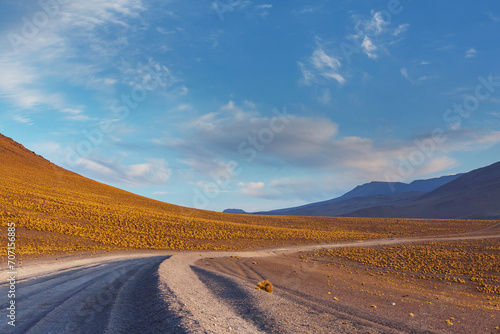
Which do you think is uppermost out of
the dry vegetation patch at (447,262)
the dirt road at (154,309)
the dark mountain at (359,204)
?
the dark mountain at (359,204)

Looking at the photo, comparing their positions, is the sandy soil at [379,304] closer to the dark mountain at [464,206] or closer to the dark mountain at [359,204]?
the dark mountain at [464,206]

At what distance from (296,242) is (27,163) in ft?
287

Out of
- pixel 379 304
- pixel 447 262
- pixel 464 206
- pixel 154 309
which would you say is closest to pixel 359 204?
pixel 464 206

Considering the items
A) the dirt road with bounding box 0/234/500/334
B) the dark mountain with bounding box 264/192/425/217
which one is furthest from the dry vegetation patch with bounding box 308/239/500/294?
the dark mountain with bounding box 264/192/425/217

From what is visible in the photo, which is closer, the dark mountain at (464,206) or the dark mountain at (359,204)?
the dark mountain at (464,206)

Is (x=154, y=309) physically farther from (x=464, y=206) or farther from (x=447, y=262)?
(x=464, y=206)

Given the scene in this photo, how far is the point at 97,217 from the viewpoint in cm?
4234

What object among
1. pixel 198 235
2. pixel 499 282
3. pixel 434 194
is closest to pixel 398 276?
pixel 499 282

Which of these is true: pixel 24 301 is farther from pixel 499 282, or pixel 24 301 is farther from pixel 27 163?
pixel 27 163

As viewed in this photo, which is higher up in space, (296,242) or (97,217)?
(97,217)

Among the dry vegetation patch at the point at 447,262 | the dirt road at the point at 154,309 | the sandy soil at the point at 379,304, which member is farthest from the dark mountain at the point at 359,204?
the dirt road at the point at 154,309

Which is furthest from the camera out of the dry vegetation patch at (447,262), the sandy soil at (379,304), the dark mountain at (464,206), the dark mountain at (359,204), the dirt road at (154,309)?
the dark mountain at (359,204)

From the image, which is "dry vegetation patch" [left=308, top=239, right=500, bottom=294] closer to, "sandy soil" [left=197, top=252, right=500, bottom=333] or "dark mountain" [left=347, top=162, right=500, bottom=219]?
"sandy soil" [left=197, top=252, right=500, bottom=333]

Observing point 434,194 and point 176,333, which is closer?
point 176,333
